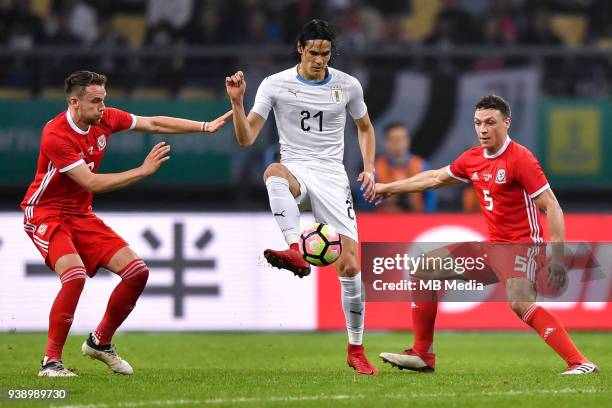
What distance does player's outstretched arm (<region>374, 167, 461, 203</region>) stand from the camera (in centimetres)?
932

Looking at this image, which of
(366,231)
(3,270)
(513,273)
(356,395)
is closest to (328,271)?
(366,231)

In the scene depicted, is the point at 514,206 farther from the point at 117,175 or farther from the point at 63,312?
the point at 63,312

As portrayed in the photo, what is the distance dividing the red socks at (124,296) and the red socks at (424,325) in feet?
6.75

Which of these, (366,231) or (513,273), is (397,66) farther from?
(513,273)

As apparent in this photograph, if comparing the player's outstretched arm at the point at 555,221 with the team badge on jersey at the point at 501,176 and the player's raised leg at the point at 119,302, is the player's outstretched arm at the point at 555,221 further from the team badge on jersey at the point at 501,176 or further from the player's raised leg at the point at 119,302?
the player's raised leg at the point at 119,302

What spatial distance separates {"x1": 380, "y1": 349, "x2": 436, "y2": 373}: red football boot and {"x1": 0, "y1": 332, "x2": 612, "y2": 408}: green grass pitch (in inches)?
3.1

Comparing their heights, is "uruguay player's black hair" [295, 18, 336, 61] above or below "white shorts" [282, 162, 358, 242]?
above

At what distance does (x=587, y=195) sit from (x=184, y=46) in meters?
5.45

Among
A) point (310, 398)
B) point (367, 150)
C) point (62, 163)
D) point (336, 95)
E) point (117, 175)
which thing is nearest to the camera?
point (310, 398)

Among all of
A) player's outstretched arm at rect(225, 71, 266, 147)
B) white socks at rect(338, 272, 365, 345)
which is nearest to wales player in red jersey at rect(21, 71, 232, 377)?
player's outstretched arm at rect(225, 71, 266, 147)

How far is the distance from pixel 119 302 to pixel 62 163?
1.14 meters

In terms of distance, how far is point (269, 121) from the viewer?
48.0ft

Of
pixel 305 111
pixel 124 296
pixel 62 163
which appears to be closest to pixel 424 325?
pixel 305 111

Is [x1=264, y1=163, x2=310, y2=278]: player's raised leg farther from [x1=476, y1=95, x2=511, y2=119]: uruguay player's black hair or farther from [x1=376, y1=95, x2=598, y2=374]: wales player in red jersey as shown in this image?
[x1=476, y1=95, x2=511, y2=119]: uruguay player's black hair
